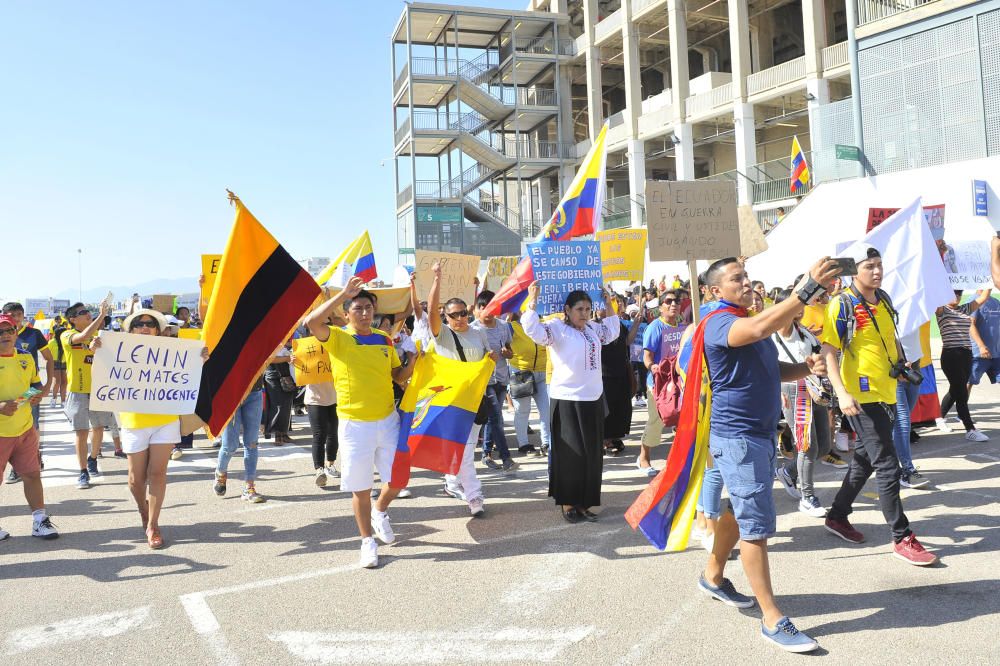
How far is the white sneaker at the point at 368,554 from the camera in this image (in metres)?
5.11

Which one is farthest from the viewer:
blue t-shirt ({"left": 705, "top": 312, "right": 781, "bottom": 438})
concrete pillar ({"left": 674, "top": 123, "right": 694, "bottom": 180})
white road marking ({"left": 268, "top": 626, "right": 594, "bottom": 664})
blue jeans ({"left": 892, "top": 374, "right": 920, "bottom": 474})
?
concrete pillar ({"left": 674, "top": 123, "right": 694, "bottom": 180})

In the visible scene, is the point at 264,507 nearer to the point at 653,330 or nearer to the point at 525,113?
the point at 653,330

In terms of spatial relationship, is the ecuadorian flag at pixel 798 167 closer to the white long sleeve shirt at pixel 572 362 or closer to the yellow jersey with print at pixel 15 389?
the white long sleeve shirt at pixel 572 362

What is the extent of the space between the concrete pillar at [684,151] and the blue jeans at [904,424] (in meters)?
25.1

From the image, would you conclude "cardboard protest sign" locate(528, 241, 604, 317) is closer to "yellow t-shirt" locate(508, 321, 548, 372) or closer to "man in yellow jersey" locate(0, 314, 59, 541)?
"yellow t-shirt" locate(508, 321, 548, 372)

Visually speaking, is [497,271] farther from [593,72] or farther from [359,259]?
[593,72]

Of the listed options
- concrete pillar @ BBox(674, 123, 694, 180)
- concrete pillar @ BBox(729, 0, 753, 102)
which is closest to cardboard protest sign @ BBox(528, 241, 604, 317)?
concrete pillar @ BBox(729, 0, 753, 102)

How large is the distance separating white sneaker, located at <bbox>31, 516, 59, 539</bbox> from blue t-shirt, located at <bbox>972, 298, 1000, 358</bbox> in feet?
32.2

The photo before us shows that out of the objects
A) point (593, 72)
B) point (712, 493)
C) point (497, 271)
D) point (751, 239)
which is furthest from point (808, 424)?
point (593, 72)

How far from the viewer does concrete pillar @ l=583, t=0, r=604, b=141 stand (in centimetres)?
3491

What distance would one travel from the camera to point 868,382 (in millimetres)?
4938

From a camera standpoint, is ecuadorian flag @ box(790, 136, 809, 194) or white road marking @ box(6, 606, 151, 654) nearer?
white road marking @ box(6, 606, 151, 654)

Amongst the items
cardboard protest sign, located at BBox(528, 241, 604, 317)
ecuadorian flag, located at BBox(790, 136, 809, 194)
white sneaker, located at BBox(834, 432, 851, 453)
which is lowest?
white sneaker, located at BBox(834, 432, 851, 453)

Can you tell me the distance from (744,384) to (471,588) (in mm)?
2073
